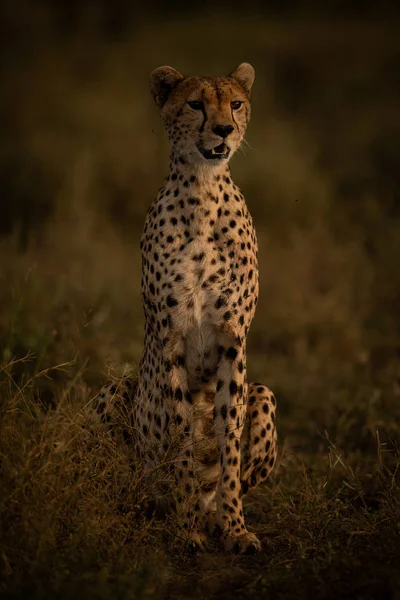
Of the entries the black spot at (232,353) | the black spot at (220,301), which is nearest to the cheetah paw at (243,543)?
the black spot at (232,353)

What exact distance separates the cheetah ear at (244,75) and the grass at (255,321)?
1078mm

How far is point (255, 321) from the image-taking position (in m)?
6.18

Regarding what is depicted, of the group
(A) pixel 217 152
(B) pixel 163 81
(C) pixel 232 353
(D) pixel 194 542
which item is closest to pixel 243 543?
(D) pixel 194 542

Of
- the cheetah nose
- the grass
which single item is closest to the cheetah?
the cheetah nose

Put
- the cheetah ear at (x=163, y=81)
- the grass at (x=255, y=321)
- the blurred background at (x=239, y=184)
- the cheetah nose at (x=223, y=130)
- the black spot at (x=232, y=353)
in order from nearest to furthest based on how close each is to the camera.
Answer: the grass at (x=255, y=321)
the cheetah nose at (x=223, y=130)
the black spot at (x=232, y=353)
the cheetah ear at (x=163, y=81)
the blurred background at (x=239, y=184)

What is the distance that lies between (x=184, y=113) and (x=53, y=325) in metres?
1.70

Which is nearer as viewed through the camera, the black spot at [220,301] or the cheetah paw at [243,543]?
the cheetah paw at [243,543]

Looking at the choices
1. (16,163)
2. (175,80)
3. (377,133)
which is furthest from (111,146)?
(175,80)

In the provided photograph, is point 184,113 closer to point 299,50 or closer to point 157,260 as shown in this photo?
point 157,260

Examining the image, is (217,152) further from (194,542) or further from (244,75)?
(194,542)

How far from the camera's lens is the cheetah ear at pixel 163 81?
371 centimetres

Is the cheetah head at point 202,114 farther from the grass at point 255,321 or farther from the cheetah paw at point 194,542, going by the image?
the cheetah paw at point 194,542

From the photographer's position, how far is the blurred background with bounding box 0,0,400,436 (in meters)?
5.35

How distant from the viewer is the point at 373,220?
750cm
